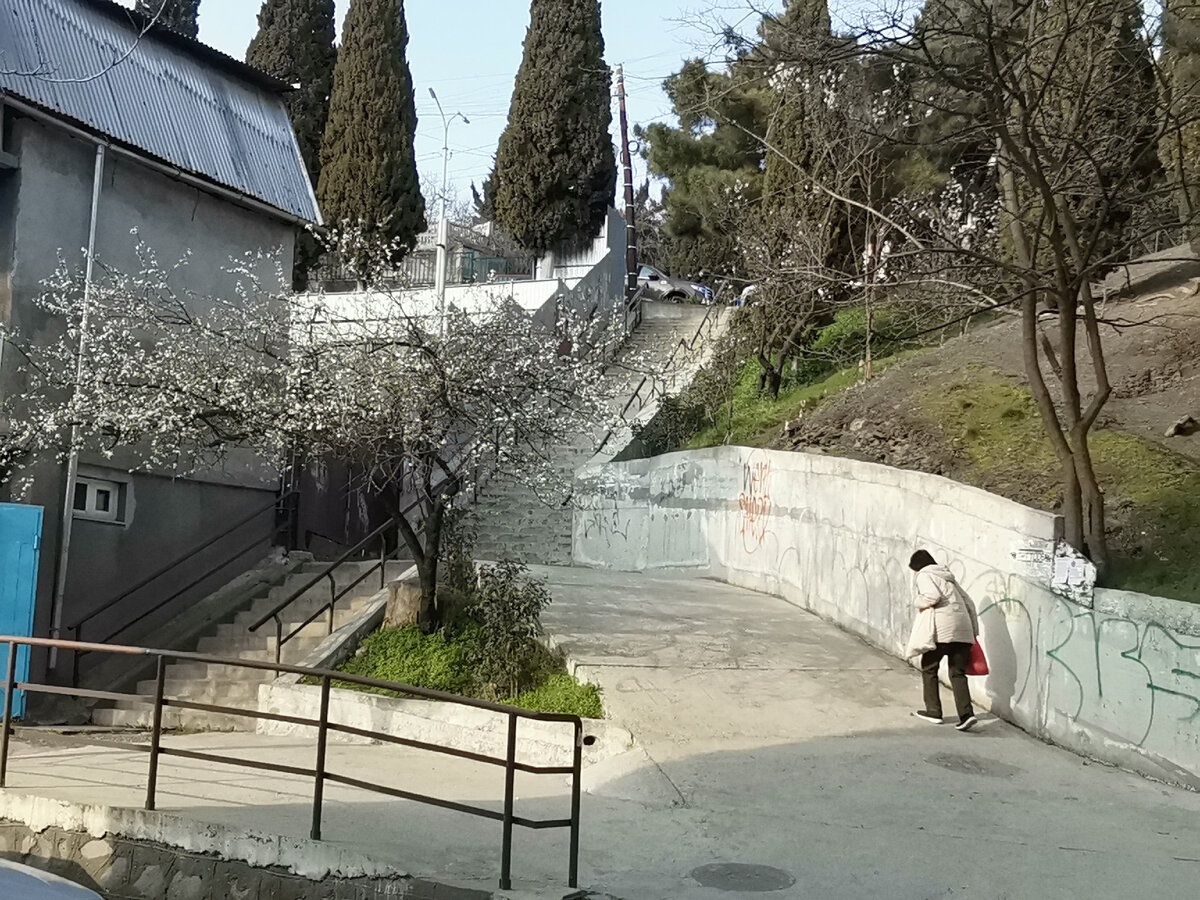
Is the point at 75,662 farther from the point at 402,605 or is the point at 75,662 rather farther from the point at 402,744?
the point at 402,744

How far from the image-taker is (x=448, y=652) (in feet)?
33.1

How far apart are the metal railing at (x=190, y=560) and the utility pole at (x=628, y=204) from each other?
53.2 feet

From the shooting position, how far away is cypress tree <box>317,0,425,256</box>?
28109mm

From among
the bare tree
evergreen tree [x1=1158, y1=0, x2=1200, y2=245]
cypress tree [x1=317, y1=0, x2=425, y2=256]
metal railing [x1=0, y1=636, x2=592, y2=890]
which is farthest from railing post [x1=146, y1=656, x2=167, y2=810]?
cypress tree [x1=317, y1=0, x2=425, y2=256]

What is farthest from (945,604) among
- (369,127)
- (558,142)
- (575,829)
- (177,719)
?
(558,142)

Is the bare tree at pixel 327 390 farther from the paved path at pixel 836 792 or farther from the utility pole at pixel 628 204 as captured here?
the utility pole at pixel 628 204

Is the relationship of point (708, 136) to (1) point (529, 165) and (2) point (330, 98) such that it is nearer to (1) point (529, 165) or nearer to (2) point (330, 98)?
(1) point (529, 165)

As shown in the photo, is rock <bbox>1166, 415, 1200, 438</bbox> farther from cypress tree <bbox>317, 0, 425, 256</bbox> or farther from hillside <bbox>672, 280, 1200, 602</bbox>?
cypress tree <bbox>317, 0, 425, 256</bbox>

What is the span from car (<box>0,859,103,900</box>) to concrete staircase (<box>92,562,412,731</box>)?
4.85 m

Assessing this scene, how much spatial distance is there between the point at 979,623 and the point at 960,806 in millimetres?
2658

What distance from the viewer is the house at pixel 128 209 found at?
12.2m

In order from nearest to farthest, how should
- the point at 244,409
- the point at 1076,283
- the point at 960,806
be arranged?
the point at 960,806, the point at 1076,283, the point at 244,409

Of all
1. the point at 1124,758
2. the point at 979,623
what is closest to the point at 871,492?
the point at 979,623

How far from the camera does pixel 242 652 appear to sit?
1263cm
